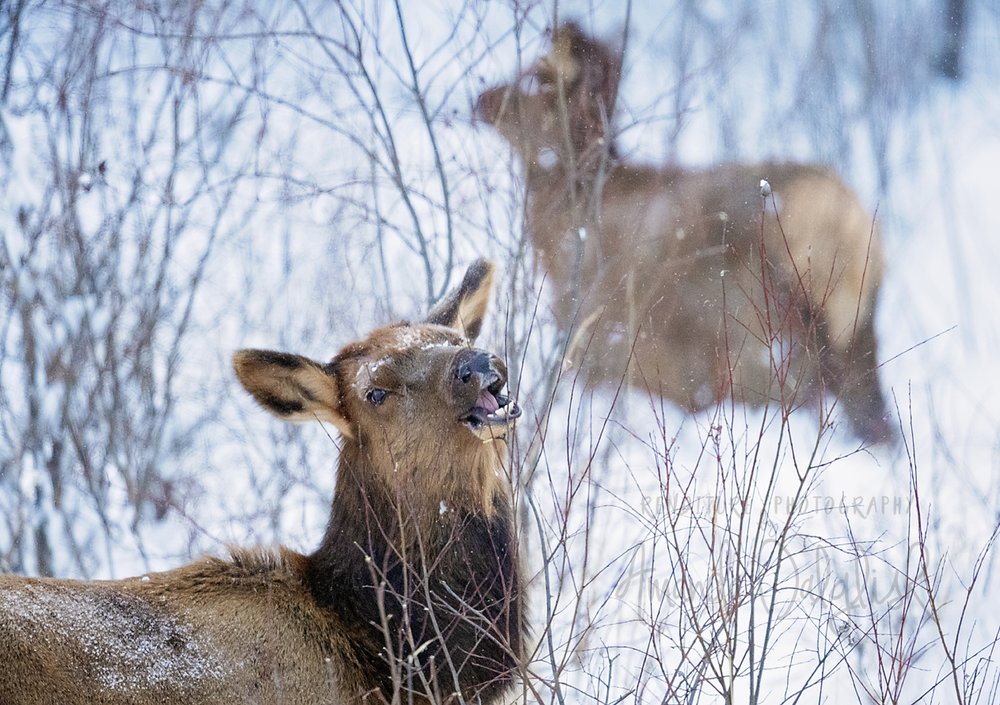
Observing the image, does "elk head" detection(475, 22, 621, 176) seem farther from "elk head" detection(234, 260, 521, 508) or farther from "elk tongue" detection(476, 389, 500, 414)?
"elk tongue" detection(476, 389, 500, 414)

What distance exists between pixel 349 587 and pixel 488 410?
3.32 ft

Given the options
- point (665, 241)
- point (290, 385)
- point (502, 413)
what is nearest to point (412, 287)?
point (665, 241)

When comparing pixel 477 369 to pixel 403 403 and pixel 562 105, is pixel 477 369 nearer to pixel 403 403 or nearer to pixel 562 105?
pixel 403 403

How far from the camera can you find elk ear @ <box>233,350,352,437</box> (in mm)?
4988

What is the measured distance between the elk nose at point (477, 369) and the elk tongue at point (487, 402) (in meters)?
0.07

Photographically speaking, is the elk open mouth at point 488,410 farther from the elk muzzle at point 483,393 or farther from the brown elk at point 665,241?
the brown elk at point 665,241

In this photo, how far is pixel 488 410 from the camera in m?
4.87

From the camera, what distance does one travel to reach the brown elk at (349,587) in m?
4.37

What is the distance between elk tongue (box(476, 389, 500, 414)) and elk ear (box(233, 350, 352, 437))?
27.3 inches

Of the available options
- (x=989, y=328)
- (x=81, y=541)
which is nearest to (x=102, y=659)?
(x=81, y=541)

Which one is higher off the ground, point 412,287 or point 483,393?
point 412,287

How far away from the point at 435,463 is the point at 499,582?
2.02 feet

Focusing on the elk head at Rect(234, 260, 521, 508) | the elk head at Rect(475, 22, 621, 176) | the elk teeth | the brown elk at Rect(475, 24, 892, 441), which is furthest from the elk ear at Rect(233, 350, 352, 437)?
the elk head at Rect(475, 22, 621, 176)

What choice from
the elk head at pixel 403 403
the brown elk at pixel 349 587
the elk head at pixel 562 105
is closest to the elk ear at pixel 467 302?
the brown elk at pixel 349 587
